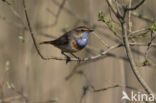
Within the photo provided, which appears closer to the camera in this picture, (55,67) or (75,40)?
(75,40)

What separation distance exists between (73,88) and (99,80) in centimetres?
80

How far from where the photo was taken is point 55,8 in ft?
27.2

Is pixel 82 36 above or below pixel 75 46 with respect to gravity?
above

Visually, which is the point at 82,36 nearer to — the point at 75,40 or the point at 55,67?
the point at 75,40

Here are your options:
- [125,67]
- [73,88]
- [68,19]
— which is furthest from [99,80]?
[68,19]

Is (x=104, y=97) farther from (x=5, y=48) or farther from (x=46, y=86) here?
(x=5, y=48)

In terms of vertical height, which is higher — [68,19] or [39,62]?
[68,19]

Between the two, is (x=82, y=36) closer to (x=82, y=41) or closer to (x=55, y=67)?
(x=82, y=41)

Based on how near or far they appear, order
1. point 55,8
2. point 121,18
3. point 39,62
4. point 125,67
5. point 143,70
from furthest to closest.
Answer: point 55,8, point 39,62, point 143,70, point 125,67, point 121,18

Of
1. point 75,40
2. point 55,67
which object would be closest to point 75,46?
point 75,40

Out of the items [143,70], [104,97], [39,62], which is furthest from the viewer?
[39,62]

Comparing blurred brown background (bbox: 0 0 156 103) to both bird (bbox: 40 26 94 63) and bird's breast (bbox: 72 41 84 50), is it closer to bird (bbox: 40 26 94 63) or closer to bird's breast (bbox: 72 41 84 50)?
bird (bbox: 40 26 94 63)

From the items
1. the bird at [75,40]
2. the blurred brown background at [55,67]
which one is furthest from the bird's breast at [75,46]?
the blurred brown background at [55,67]

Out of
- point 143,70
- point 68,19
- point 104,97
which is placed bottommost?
point 104,97
